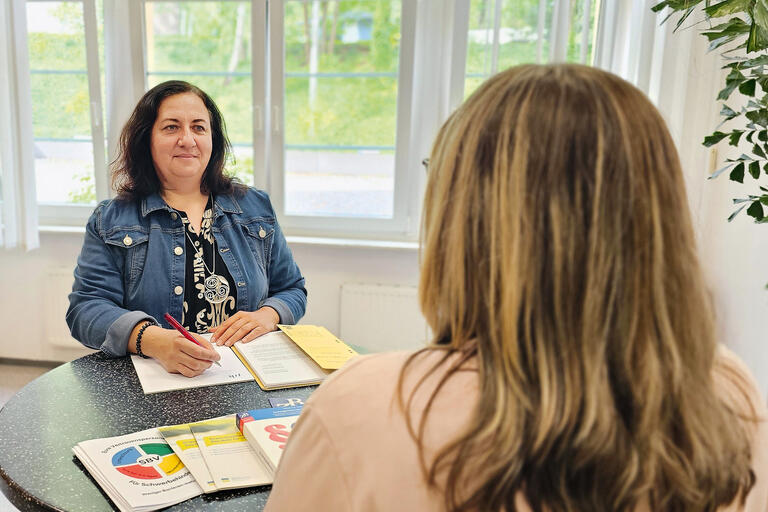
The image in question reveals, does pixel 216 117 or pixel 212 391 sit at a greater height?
pixel 216 117

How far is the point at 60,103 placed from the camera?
3.16 m

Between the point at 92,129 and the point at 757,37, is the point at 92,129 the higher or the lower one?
the lower one

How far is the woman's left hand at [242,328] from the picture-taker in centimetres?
152

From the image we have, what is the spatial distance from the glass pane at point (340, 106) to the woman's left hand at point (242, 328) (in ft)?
5.06

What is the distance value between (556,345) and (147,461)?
702 mm

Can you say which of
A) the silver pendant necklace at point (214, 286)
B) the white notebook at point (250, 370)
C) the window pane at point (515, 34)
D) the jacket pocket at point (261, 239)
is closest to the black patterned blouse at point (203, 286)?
the silver pendant necklace at point (214, 286)

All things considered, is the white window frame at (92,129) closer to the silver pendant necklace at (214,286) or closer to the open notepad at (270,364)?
the silver pendant necklace at (214,286)

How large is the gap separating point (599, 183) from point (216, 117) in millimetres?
1580

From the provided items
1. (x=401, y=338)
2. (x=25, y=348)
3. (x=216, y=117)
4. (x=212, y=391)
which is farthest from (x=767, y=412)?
(x=25, y=348)

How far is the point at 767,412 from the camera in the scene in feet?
2.22

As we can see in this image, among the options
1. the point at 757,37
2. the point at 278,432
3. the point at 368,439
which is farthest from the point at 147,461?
the point at 757,37

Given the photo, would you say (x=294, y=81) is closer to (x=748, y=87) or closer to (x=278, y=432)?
(x=748, y=87)

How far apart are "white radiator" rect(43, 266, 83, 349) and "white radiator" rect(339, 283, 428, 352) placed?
4.39 feet

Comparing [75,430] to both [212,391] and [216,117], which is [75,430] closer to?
[212,391]
